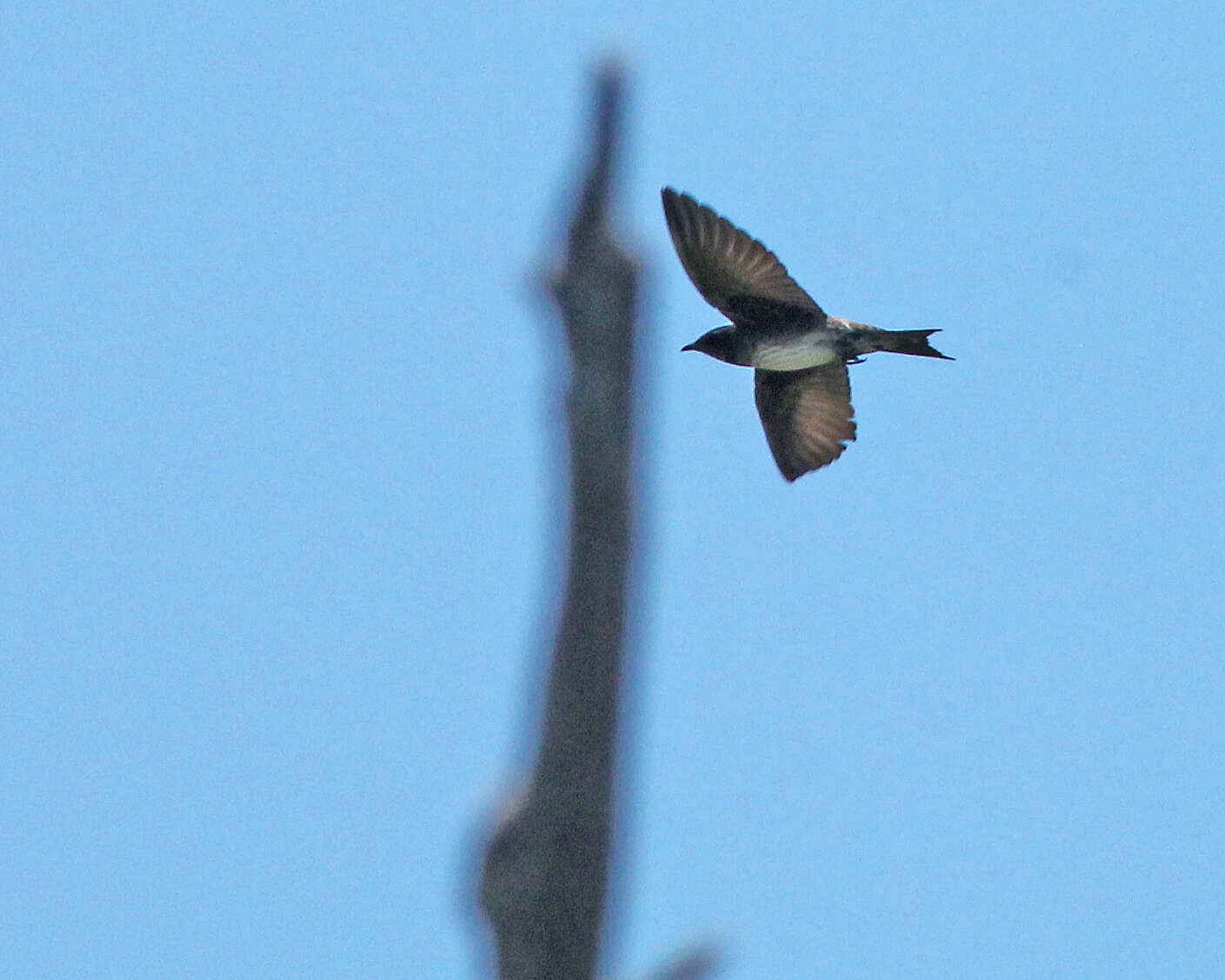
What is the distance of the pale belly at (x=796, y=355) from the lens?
4.42 metres

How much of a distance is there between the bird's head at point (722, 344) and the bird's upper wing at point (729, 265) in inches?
4.0

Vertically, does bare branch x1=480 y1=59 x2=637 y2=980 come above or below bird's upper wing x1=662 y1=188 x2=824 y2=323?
below

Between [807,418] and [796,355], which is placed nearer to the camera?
[796,355]

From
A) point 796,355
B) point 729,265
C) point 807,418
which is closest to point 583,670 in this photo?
point 807,418

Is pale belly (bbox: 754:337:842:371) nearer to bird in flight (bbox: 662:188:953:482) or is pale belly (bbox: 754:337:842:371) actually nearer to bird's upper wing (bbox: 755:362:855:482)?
bird in flight (bbox: 662:188:953:482)

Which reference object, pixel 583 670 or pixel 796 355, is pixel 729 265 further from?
pixel 583 670

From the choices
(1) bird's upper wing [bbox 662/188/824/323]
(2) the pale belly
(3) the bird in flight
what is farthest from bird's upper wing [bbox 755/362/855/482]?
(1) bird's upper wing [bbox 662/188/824/323]

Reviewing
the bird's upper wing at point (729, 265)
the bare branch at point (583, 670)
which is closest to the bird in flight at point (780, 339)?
the bird's upper wing at point (729, 265)

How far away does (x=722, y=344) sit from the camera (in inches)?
179

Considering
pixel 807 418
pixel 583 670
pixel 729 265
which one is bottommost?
pixel 583 670

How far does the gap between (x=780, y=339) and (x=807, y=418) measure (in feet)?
1.26

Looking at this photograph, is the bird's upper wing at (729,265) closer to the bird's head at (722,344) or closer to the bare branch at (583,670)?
the bird's head at (722,344)

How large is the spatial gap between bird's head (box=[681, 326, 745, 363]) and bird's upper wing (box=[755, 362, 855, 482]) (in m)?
0.26

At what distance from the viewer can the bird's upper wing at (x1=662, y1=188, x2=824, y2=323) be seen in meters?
4.21
